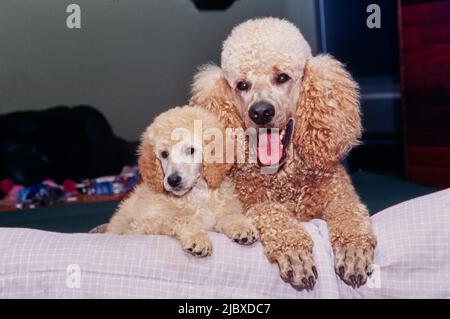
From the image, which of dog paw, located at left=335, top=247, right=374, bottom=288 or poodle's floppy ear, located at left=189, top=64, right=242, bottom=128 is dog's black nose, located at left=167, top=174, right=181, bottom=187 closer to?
poodle's floppy ear, located at left=189, top=64, right=242, bottom=128

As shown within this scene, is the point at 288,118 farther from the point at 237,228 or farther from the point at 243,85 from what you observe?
the point at 237,228

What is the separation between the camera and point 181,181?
1.40 m

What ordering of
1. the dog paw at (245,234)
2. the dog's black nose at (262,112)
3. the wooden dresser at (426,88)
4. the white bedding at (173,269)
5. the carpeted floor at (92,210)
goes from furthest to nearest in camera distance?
the wooden dresser at (426,88), the carpeted floor at (92,210), the dog's black nose at (262,112), the dog paw at (245,234), the white bedding at (173,269)

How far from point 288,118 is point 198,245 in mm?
487

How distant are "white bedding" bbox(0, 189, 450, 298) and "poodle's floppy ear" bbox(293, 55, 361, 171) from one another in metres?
0.37

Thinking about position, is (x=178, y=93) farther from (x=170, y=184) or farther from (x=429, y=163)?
(x=170, y=184)

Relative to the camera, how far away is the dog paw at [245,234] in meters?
1.14

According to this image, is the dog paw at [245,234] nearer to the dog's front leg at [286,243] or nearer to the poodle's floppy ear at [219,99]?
the dog's front leg at [286,243]

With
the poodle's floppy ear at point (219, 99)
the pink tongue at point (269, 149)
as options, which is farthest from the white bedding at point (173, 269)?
the poodle's floppy ear at point (219, 99)

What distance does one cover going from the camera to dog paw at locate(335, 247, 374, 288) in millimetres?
1049

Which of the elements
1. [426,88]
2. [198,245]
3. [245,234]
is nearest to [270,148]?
[245,234]

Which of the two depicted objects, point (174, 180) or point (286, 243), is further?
point (174, 180)

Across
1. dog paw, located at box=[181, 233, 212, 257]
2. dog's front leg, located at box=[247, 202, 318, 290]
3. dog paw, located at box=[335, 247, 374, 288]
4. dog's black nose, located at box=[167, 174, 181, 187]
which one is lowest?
dog paw, located at box=[335, 247, 374, 288]

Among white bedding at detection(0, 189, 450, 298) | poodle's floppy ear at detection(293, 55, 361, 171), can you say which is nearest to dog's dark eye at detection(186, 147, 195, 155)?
poodle's floppy ear at detection(293, 55, 361, 171)
